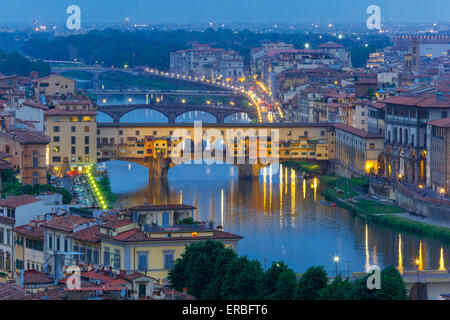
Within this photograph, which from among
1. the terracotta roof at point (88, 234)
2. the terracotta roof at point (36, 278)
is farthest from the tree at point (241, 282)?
the terracotta roof at point (88, 234)

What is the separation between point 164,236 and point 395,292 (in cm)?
353

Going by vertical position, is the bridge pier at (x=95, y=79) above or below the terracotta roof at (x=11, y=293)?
below

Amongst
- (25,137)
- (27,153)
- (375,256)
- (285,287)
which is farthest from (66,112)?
(285,287)

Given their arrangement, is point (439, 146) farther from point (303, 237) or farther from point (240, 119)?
point (240, 119)

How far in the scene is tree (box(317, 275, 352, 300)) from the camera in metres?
14.9

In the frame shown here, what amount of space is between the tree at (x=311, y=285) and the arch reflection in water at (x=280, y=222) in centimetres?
603

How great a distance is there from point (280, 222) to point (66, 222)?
1082 cm

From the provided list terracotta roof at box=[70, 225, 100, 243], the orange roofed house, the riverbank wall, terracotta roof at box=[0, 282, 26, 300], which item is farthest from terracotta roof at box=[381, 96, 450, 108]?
terracotta roof at box=[0, 282, 26, 300]

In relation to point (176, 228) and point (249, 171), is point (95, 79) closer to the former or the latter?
point (249, 171)

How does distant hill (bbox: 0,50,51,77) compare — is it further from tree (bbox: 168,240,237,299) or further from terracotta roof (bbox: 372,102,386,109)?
tree (bbox: 168,240,237,299)

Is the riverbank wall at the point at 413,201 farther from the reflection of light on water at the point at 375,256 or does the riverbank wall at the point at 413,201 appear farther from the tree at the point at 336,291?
the tree at the point at 336,291

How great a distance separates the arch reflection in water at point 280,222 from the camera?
24.1 m
